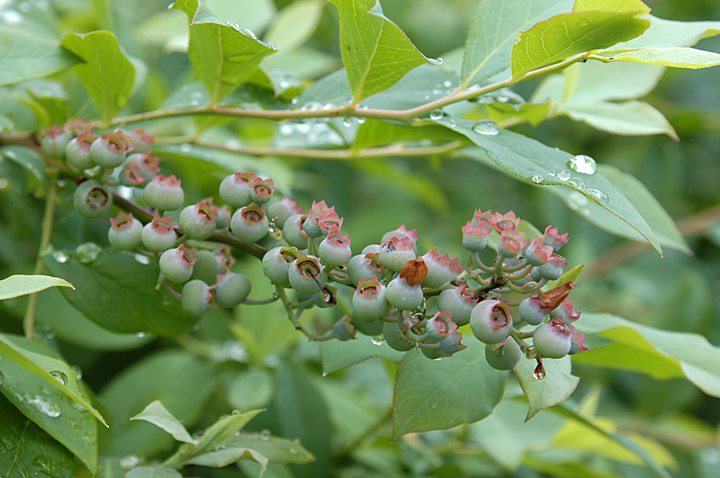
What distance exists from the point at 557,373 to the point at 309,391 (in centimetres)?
59

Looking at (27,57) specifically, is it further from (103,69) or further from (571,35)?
(571,35)

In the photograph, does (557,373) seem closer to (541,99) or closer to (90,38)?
(541,99)

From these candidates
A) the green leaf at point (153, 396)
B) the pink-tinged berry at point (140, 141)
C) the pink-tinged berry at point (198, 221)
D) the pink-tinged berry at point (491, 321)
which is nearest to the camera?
the pink-tinged berry at point (491, 321)

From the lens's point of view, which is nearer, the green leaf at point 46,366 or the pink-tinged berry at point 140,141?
the green leaf at point 46,366

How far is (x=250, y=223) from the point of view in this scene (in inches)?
23.4

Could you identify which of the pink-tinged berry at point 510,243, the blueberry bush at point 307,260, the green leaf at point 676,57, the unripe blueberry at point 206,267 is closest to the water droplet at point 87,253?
the blueberry bush at point 307,260

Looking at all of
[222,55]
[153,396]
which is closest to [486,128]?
[222,55]

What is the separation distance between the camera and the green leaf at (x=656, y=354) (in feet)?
2.40

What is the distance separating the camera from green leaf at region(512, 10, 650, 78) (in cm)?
54

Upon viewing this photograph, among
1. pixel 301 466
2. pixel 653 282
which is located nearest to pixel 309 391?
pixel 301 466

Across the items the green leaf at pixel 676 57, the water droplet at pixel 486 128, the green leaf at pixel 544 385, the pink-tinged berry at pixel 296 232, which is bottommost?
the green leaf at pixel 544 385

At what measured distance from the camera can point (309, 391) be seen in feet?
3.65

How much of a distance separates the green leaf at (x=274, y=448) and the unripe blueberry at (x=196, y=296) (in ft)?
0.57

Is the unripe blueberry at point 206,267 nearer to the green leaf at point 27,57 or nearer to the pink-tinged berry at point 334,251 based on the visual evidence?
the pink-tinged berry at point 334,251
